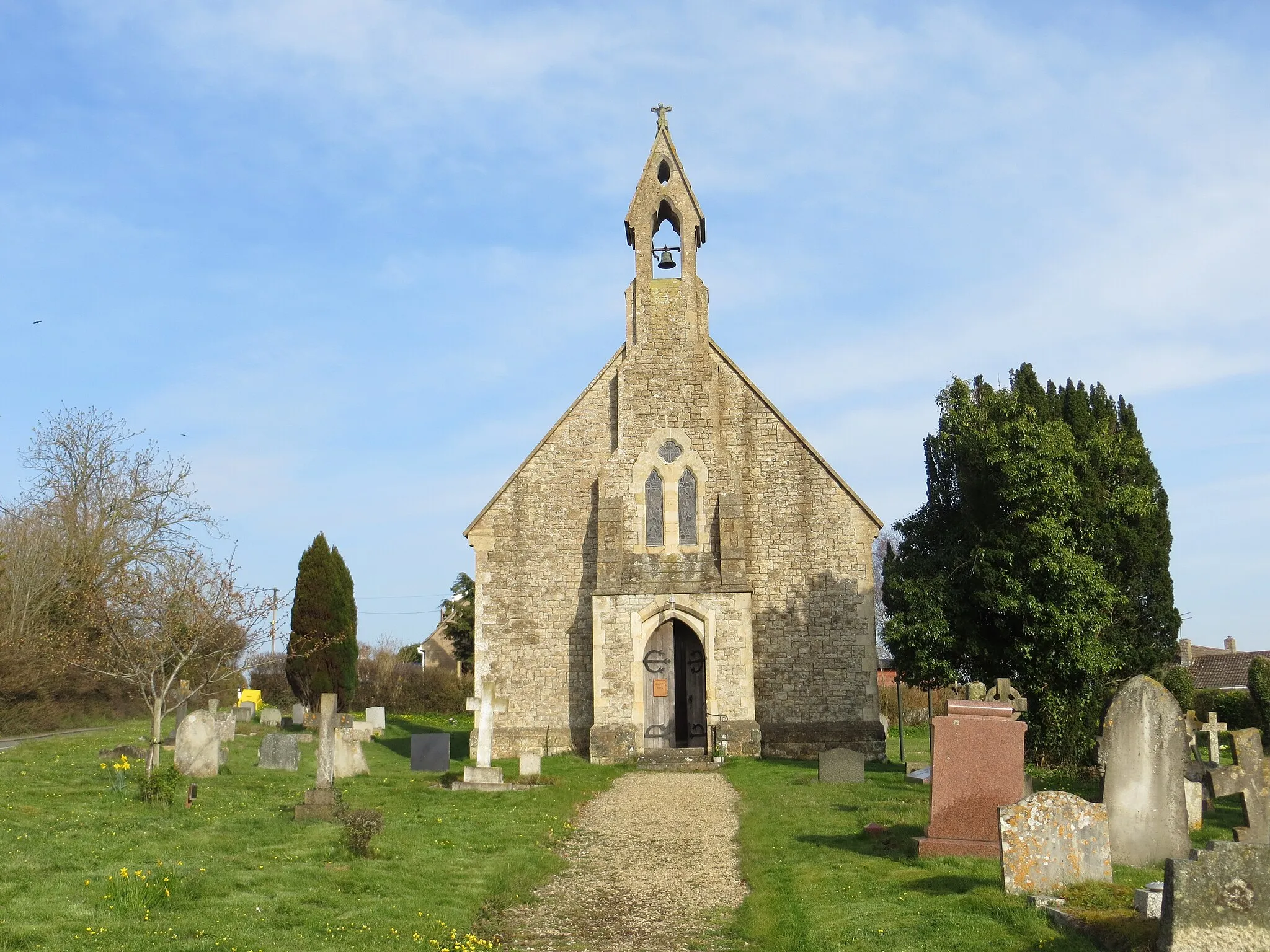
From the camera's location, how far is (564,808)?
58.1 ft

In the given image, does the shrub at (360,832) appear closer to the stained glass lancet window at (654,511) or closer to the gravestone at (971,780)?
the gravestone at (971,780)

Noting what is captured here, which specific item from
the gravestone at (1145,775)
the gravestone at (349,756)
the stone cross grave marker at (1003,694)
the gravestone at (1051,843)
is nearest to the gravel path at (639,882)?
the gravestone at (1051,843)

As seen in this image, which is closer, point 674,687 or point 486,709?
point 486,709

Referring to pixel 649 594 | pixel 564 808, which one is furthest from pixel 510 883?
pixel 649 594

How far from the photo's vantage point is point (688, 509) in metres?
27.2

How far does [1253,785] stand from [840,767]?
9095 mm

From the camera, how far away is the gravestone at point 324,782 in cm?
1477

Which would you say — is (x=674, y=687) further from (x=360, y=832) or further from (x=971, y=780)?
(x=360, y=832)

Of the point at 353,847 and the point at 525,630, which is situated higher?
the point at 525,630

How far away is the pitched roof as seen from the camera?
47844mm

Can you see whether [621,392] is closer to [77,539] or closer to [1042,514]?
[1042,514]

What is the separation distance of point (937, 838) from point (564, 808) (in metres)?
7.13

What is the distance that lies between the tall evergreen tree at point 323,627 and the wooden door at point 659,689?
590 inches

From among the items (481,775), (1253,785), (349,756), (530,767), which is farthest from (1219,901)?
(349,756)
